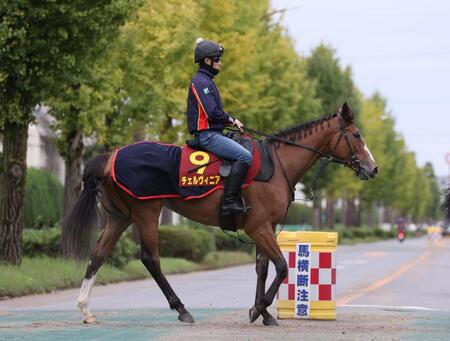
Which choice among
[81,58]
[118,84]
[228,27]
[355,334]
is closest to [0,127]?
[81,58]

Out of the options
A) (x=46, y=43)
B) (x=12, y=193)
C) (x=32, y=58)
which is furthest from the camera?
(x=12, y=193)

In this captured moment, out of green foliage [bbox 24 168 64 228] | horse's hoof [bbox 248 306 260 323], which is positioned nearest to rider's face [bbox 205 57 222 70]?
horse's hoof [bbox 248 306 260 323]

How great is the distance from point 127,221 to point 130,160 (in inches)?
30.9

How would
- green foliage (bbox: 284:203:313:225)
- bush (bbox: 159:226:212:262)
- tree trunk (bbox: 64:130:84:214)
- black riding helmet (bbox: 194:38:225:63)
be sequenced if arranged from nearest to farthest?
black riding helmet (bbox: 194:38:225:63) < tree trunk (bbox: 64:130:84:214) < bush (bbox: 159:226:212:262) < green foliage (bbox: 284:203:313:225)

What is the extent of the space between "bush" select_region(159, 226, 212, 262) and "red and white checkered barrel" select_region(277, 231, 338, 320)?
18.0m

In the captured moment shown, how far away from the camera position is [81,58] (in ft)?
66.5

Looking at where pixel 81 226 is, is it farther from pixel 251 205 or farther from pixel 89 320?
pixel 251 205

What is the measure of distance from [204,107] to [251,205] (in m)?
1.18

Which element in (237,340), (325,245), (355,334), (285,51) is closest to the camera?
(237,340)

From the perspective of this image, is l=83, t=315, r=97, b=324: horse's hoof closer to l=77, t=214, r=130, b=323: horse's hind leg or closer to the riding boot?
l=77, t=214, r=130, b=323: horse's hind leg

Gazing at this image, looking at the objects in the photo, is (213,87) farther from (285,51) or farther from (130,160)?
(285,51)

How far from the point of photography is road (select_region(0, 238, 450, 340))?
1066 centimetres

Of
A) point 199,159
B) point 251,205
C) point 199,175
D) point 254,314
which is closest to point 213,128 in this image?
point 199,159

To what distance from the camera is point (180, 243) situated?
3138cm
